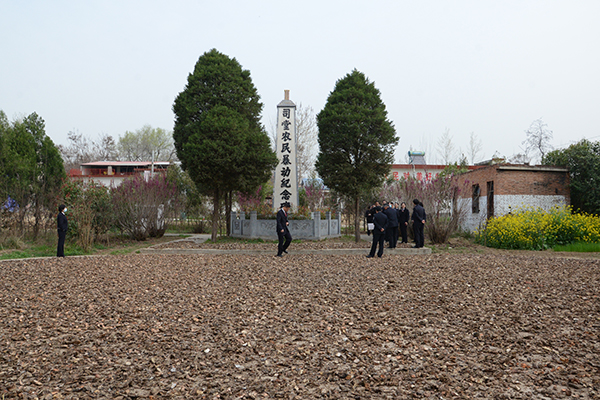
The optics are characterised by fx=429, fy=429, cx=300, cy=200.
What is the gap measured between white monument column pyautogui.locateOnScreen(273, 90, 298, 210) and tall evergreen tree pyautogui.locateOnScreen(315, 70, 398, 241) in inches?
66.9

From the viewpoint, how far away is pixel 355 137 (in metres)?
15.3

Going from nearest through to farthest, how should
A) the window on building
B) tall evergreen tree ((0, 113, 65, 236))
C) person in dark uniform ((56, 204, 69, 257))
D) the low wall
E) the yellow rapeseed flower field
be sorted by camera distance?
person in dark uniform ((56, 204, 69, 257)) → the yellow rapeseed flower field → tall evergreen tree ((0, 113, 65, 236)) → the low wall → the window on building

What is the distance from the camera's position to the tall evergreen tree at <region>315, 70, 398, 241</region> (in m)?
15.3

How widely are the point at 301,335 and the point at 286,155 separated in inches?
497

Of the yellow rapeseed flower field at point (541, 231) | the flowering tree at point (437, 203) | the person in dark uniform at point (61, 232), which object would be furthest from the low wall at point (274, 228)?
the person in dark uniform at point (61, 232)

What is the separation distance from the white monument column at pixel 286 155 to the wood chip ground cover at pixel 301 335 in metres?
8.48

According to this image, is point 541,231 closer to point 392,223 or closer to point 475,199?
point 392,223

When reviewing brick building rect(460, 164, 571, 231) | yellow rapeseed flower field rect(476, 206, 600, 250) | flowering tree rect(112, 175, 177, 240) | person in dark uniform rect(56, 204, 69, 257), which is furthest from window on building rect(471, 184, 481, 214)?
person in dark uniform rect(56, 204, 69, 257)

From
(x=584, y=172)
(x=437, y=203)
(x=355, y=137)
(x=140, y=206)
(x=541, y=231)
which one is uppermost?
(x=355, y=137)

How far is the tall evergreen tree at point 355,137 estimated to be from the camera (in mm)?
15281

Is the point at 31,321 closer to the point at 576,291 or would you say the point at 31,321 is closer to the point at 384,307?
the point at 384,307

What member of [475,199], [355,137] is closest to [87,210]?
[355,137]

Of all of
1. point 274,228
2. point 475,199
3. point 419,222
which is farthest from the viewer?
point 475,199

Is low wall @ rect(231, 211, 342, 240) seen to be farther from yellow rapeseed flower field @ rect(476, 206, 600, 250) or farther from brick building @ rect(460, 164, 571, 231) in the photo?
brick building @ rect(460, 164, 571, 231)
